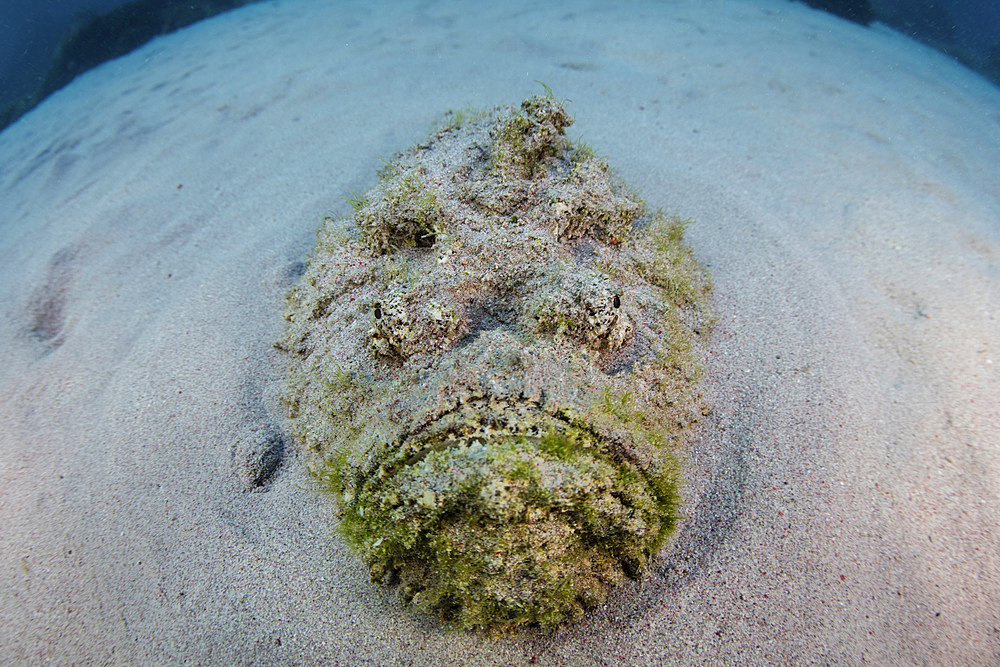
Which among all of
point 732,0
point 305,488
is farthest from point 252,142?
point 732,0

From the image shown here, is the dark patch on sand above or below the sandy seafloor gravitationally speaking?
below

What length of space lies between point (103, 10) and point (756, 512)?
27.8m

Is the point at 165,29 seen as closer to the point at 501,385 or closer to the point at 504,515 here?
the point at 501,385

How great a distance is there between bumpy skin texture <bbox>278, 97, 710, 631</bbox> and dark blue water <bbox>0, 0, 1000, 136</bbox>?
15535mm

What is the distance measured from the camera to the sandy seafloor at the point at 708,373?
2.93m

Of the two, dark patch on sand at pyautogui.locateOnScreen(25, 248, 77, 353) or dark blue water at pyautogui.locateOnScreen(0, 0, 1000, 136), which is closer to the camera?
dark patch on sand at pyautogui.locateOnScreen(25, 248, 77, 353)

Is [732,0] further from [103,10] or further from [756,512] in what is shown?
[103,10]

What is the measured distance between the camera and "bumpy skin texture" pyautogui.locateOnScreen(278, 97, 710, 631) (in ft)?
7.36

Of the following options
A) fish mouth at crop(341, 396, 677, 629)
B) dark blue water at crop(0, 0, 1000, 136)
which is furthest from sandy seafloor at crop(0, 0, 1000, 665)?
dark blue water at crop(0, 0, 1000, 136)

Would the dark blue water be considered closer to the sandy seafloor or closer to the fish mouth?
the sandy seafloor

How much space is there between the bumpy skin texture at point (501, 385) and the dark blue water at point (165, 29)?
15535mm

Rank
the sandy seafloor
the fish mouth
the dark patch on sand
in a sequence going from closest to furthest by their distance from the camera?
1. the fish mouth
2. the sandy seafloor
3. the dark patch on sand

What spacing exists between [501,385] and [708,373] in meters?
2.26

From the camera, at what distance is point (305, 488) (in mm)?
3625
